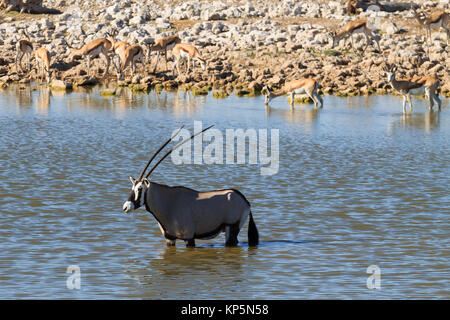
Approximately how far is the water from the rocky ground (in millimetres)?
6841

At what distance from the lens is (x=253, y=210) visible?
10336mm

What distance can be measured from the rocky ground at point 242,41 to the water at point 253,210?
6.84 meters

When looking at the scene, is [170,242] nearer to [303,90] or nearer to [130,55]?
[303,90]

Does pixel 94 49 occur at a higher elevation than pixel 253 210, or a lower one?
higher

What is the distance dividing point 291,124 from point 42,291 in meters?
12.3

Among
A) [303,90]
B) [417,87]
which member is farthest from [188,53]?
[417,87]

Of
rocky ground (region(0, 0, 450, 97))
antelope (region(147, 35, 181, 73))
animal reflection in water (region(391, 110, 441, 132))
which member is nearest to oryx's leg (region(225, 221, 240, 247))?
animal reflection in water (region(391, 110, 441, 132))

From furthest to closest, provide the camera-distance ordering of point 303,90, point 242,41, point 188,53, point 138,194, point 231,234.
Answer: point 242,41
point 188,53
point 303,90
point 231,234
point 138,194

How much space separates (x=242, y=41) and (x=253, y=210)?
65.4 feet

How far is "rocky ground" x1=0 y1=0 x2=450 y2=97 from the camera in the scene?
26.3m

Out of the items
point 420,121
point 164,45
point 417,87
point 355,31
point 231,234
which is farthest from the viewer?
point 355,31

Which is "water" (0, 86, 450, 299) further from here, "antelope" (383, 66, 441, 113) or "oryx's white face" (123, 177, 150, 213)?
"antelope" (383, 66, 441, 113)

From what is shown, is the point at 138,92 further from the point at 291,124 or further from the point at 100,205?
the point at 100,205

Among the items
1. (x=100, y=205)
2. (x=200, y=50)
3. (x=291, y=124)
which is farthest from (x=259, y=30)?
(x=100, y=205)
